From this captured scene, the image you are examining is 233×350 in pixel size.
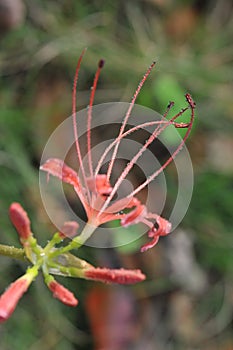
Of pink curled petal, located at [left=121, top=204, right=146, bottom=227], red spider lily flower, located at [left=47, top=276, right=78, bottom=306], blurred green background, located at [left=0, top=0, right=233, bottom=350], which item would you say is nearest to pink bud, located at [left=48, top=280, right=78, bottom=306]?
red spider lily flower, located at [left=47, top=276, right=78, bottom=306]

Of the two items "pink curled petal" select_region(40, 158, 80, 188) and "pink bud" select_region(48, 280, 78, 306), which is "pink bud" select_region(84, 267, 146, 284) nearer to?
"pink bud" select_region(48, 280, 78, 306)

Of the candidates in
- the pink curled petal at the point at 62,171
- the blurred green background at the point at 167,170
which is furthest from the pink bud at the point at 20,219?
the blurred green background at the point at 167,170

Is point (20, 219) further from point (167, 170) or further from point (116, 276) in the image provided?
point (167, 170)

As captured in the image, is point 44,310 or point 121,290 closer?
point 44,310

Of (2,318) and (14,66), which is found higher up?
(14,66)

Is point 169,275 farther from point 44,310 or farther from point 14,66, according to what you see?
point 14,66

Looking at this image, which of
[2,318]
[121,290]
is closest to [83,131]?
[121,290]

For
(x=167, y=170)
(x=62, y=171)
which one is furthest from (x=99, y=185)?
(x=167, y=170)
